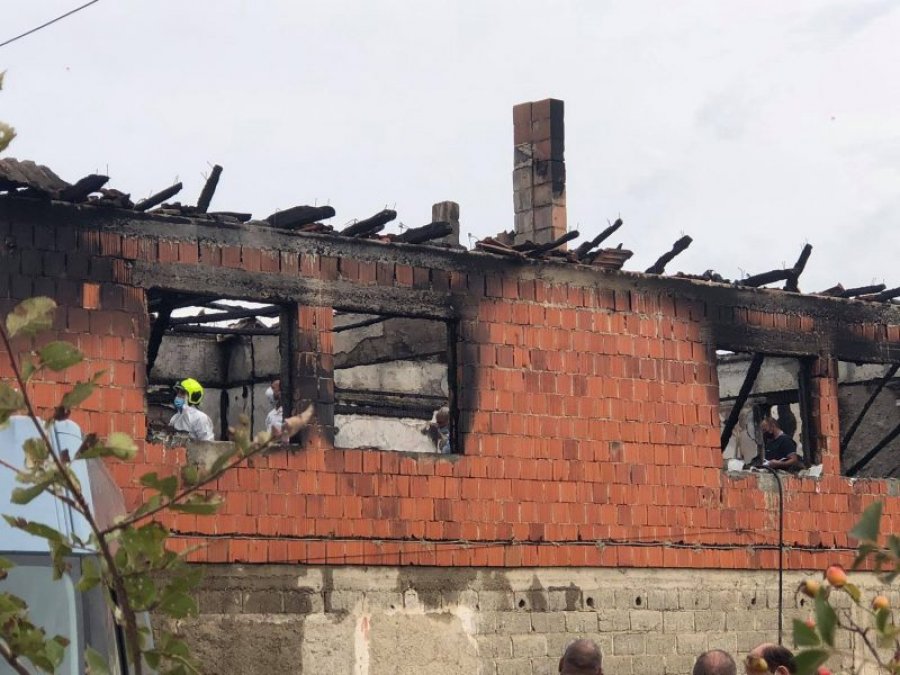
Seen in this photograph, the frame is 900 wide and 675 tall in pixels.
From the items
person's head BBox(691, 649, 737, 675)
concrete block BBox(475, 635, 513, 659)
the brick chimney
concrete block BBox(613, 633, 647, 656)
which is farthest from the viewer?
the brick chimney

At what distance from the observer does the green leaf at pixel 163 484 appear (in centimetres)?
286

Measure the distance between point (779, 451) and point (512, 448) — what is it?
337 centimetres

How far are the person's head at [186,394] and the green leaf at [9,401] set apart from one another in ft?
31.1

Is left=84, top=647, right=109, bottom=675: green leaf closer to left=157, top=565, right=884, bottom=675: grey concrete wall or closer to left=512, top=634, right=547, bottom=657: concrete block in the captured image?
left=157, top=565, right=884, bottom=675: grey concrete wall

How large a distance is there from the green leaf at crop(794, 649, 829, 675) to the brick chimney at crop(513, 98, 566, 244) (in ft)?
50.9

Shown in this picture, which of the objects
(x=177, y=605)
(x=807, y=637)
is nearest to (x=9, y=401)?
(x=177, y=605)

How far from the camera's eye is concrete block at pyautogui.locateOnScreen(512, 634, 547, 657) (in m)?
12.3

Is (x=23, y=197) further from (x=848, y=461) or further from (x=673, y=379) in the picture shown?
(x=848, y=461)

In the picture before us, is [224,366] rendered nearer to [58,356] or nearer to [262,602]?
[262,602]

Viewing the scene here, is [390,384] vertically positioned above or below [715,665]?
above

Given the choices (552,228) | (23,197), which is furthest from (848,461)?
(23,197)

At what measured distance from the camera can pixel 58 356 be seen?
9.41 feet

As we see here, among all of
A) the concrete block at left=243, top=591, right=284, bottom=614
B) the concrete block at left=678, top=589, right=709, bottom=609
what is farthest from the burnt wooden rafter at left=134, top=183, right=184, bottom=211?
the concrete block at left=678, top=589, right=709, bottom=609

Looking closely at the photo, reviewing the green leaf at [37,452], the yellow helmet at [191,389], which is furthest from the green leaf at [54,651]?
the yellow helmet at [191,389]
